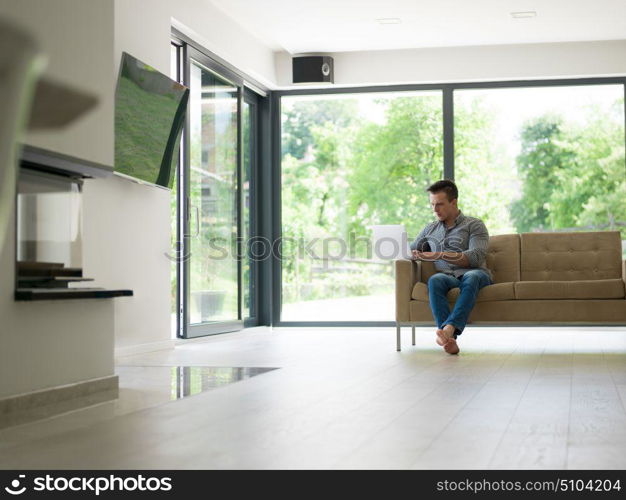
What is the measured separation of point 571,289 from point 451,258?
0.77 meters

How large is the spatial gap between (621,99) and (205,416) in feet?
21.0

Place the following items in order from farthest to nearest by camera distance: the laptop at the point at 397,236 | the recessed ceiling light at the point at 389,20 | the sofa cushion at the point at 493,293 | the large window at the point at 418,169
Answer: the large window at the point at 418,169 < the recessed ceiling light at the point at 389,20 < the laptop at the point at 397,236 < the sofa cushion at the point at 493,293

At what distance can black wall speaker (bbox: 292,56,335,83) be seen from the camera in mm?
8180

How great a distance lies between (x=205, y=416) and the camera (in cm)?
286

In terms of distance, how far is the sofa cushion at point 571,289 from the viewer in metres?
5.41

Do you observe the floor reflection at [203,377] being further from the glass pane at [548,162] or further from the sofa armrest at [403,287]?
the glass pane at [548,162]

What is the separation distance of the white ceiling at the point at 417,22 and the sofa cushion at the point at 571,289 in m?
2.39

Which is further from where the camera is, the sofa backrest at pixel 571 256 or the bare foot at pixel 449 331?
the sofa backrest at pixel 571 256

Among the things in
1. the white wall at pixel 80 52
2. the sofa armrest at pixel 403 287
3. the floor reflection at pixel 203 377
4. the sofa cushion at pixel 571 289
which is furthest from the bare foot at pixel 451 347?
the white wall at pixel 80 52

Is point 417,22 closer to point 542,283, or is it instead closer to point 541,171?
point 541,171

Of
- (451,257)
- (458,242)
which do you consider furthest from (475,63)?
(451,257)

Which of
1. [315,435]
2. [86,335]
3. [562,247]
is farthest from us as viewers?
[562,247]
